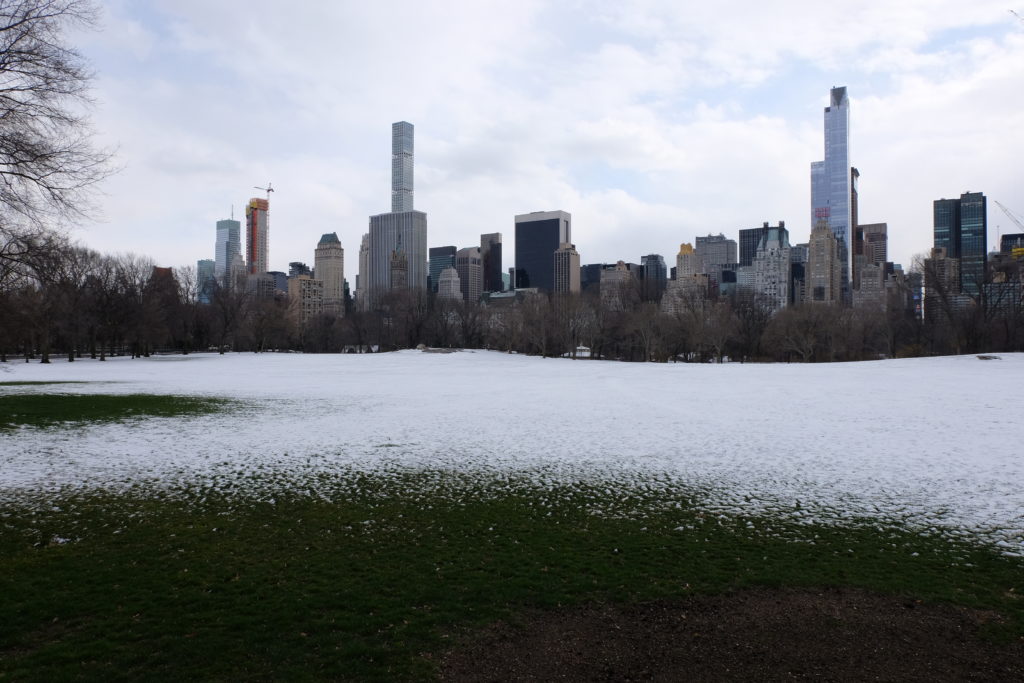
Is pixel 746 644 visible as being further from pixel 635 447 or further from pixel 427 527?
pixel 635 447

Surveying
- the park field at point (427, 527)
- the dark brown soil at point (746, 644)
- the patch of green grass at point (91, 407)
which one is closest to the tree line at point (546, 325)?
the patch of green grass at point (91, 407)

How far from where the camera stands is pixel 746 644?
18.7 feet

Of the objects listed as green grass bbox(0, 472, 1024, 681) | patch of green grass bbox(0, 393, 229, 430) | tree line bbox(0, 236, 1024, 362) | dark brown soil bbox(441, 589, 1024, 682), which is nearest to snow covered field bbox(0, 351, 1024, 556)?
green grass bbox(0, 472, 1024, 681)

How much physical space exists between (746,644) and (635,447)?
969 centimetres

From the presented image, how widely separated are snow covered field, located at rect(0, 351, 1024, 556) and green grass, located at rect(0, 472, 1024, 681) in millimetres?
1301

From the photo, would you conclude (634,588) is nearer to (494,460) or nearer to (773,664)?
(773,664)

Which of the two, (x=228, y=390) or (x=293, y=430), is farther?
(x=228, y=390)

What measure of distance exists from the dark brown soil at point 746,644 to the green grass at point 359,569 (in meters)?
0.30

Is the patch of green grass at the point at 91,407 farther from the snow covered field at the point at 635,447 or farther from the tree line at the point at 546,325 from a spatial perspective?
the tree line at the point at 546,325

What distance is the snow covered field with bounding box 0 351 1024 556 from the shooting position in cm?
1081

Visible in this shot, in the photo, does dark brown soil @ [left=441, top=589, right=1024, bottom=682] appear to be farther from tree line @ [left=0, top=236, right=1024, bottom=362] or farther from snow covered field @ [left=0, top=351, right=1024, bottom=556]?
tree line @ [left=0, top=236, right=1024, bottom=362]

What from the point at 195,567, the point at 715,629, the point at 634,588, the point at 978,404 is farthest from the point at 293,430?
the point at 978,404

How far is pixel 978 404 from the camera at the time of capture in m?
23.8

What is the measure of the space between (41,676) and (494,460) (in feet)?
31.4
